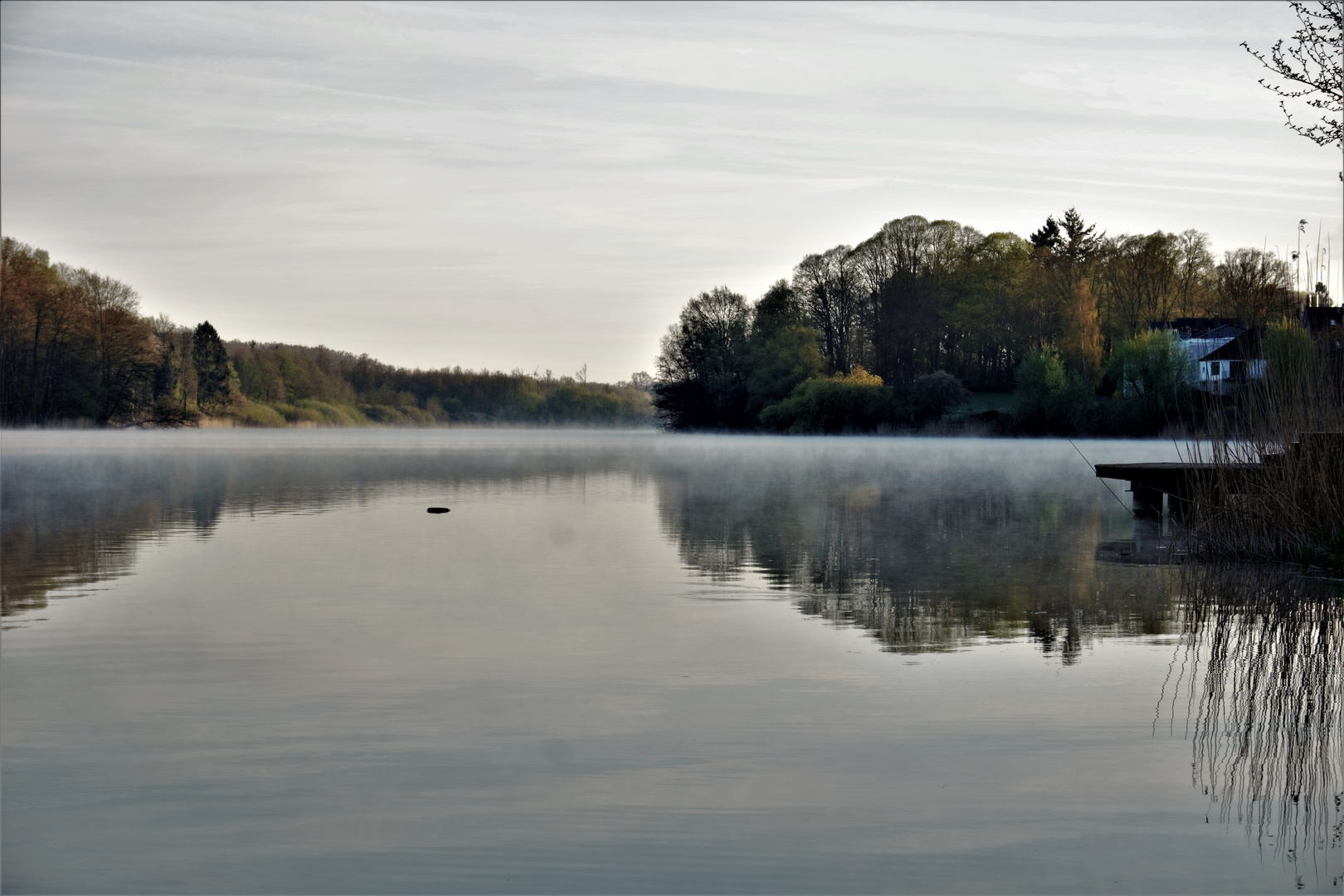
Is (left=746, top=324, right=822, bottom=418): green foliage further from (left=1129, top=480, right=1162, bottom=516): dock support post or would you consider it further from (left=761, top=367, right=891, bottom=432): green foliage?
(left=1129, top=480, right=1162, bottom=516): dock support post

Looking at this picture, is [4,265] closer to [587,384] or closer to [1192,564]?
[1192,564]

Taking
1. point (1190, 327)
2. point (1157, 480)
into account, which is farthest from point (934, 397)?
point (1157, 480)

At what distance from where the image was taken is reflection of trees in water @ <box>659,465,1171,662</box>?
8.58 meters

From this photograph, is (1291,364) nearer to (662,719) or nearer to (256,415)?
(662,719)

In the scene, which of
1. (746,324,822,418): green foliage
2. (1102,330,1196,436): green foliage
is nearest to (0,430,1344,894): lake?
(1102,330,1196,436): green foliage

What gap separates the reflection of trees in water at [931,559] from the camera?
8.58 m

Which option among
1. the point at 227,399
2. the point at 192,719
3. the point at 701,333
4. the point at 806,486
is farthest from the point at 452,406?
the point at 192,719

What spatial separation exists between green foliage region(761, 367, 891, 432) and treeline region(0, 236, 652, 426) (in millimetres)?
20421

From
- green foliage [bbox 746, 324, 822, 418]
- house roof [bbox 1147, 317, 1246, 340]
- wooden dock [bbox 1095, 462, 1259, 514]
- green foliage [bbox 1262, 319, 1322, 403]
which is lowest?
wooden dock [bbox 1095, 462, 1259, 514]

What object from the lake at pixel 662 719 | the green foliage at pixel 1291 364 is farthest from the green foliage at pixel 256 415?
the green foliage at pixel 1291 364

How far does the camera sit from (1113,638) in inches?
309

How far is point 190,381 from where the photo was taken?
81500 mm

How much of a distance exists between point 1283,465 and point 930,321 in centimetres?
5616

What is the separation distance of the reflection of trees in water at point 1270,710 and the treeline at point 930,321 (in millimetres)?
51455
